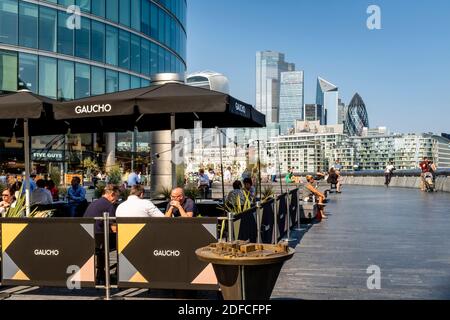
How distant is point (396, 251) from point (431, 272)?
175cm

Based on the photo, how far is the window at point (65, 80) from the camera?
35088 mm

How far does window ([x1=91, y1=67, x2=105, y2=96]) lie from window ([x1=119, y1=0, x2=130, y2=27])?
4.36 meters

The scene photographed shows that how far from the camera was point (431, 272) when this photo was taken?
7.27 m

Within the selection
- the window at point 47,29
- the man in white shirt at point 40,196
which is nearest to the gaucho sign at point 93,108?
the man in white shirt at point 40,196

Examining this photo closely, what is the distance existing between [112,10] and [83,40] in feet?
12.1

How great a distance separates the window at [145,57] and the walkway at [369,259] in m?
30.6

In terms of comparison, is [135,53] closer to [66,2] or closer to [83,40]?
[83,40]

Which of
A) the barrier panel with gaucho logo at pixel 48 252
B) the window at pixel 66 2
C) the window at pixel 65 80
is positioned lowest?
the barrier panel with gaucho logo at pixel 48 252

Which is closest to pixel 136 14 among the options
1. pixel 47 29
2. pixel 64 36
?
pixel 64 36

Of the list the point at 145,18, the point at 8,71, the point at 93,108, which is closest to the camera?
the point at 93,108

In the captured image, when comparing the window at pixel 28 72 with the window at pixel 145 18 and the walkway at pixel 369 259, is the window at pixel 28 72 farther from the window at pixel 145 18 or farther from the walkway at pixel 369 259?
the walkway at pixel 369 259

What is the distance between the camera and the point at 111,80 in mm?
38750

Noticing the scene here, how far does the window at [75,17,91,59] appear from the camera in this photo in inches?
1414
